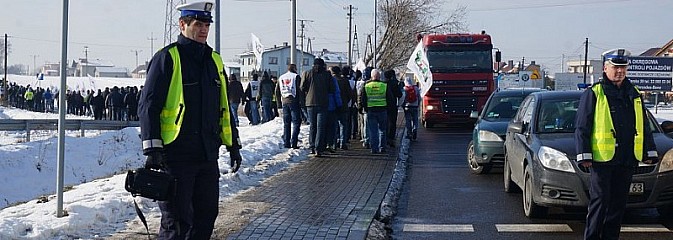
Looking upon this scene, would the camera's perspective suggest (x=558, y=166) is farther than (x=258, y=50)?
No

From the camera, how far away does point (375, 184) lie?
11.6 meters

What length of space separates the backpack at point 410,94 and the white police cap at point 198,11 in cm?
1490

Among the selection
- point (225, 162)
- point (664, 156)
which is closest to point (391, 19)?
point (225, 162)

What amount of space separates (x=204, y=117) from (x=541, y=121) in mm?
5531

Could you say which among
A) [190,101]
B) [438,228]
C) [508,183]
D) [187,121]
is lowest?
[438,228]

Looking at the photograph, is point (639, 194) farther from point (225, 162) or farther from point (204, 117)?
point (225, 162)

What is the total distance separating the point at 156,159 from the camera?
201 inches

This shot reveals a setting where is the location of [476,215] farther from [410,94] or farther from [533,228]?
[410,94]

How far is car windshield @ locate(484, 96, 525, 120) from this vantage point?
48.0 ft

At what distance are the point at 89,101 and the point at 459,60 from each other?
24.8 m

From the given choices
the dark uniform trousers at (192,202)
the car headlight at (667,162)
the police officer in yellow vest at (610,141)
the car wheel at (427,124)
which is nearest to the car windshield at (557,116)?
the car headlight at (667,162)

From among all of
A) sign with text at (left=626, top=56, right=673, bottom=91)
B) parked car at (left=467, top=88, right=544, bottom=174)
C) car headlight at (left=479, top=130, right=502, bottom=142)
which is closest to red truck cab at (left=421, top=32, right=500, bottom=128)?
parked car at (left=467, top=88, right=544, bottom=174)

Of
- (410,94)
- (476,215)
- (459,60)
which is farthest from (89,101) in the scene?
(476,215)

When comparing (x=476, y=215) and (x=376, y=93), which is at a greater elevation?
(x=376, y=93)
